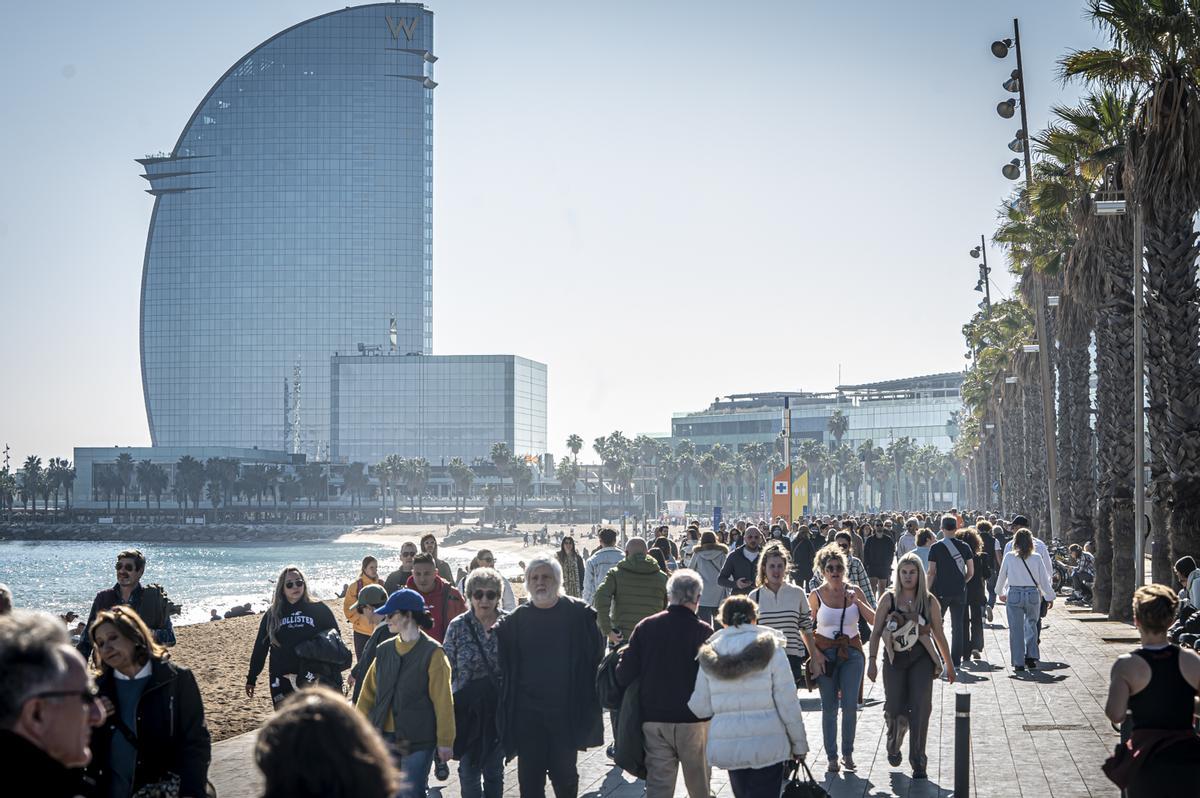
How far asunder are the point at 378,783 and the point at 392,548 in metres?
154

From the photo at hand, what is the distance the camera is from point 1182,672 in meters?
6.56

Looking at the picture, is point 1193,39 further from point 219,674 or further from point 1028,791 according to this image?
point 219,674

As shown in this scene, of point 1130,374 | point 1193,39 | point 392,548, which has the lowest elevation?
point 392,548

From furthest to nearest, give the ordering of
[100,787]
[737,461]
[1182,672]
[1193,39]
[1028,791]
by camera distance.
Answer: [737,461] < [1193,39] < [1028,791] < [1182,672] < [100,787]

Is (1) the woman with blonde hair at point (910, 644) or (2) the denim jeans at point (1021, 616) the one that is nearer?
(1) the woman with blonde hair at point (910, 644)

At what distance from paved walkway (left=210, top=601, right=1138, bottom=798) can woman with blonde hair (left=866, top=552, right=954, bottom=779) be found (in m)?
0.54

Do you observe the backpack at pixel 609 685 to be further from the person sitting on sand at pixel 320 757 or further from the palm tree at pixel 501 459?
the palm tree at pixel 501 459

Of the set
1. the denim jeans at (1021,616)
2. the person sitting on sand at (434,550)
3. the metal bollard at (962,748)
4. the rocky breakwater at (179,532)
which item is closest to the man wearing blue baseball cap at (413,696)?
the metal bollard at (962,748)

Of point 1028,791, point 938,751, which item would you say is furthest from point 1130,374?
point 1028,791

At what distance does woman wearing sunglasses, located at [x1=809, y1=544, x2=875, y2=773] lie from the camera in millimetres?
10789

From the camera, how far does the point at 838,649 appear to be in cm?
1095

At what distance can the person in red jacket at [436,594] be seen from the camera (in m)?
11.2

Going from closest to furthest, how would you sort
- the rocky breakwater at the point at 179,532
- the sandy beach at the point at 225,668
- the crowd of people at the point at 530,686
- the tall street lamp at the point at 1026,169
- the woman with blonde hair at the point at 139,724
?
the crowd of people at the point at 530,686 < the woman with blonde hair at the point at 139,724 < the sandy beach at the point at 225,668 < the tall street lamp at the point at 1026,169 < the rocky breakwater at the point at 179,532

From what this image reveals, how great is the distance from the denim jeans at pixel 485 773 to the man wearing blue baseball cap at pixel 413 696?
62 centimetres
